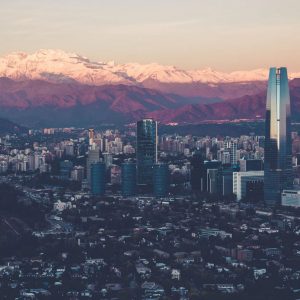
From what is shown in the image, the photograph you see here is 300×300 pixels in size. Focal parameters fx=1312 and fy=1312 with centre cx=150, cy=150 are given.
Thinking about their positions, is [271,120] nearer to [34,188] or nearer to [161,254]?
[34,188]

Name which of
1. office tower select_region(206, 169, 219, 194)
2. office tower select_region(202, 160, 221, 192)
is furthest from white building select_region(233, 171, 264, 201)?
office tower select_region(202, 160, 221, 192)

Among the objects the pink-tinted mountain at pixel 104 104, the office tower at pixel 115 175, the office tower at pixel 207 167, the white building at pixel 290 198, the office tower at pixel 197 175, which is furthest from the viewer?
the pink-tinted mountain at pixel 104 104

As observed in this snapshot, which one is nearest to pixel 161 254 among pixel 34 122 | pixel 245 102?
pixel 245 102

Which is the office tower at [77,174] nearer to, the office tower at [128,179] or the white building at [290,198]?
the office tower at [128,179]

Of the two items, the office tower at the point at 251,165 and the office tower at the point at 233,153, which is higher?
the office tower at the point at 233,153

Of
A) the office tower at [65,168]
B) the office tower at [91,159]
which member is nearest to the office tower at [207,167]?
the office tower at [91,159]

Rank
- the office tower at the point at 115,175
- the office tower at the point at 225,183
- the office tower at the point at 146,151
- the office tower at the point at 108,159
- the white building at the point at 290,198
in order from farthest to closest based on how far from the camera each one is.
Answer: the office tower at the point at 108,159, the office tower at the point at 115,175, the office tower at the point at 146,151, the office tower at the point at 225,183, the white building at the point at 290,198
